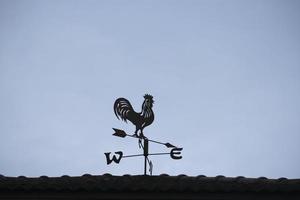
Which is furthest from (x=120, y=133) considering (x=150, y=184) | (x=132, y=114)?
(x=150, y=184)

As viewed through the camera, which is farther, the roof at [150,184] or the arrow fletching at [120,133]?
the arrow fletching at [120,133]

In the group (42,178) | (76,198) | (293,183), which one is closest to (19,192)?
(42,178)

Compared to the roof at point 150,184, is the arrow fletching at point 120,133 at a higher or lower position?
higher

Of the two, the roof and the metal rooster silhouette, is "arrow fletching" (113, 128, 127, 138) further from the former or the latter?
the roof

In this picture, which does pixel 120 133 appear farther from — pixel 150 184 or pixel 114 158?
pixel 150 184

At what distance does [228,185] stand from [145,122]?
281 cm

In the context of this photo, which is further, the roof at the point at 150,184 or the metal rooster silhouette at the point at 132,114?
the metal rooster silhouette at the point at 132,114

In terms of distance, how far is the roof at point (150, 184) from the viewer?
6.58 m

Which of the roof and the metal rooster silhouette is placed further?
the metal rooster silhouette

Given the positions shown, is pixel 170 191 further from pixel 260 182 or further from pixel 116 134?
pixel 116 134

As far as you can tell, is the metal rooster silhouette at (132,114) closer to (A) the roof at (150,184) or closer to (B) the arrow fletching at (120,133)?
(B) the arrow fletching at (120,133)

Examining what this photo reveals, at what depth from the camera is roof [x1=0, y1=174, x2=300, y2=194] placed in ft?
21.6

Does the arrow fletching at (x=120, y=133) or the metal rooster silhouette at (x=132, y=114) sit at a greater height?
Result: the metal rooster silhouette at (x=132, y=114)

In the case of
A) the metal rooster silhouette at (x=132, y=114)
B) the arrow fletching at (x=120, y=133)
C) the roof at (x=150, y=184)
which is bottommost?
the roof at (x=150, y=184)
